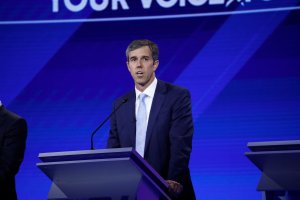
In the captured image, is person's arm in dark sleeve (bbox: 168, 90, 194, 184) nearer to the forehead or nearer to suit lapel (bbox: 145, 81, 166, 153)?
suit lapel (bbox: 145, 81, 166, 153)

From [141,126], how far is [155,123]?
0.12m

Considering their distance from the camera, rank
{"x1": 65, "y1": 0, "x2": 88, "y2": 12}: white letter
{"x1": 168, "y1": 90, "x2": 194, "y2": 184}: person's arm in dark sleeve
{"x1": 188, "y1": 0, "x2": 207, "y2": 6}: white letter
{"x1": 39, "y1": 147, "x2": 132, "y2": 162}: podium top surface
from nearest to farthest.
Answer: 1. {"x1": 39, "y1": 147, "x2": 132, "y2": 162}: podium top surface
2. {"x1": 168, "y1": 90, "x2": 194, "y2": 184}: person's arm in dark sleeve
3. {"x1": 188, "y1": 0, "x2": 207, "y2": 6}: white letter
4. {"x1": 65, "y1": 0, "x2": 88, "y2": 12}: white letter

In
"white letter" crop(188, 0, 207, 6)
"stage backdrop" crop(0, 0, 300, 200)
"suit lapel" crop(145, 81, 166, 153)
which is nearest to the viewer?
"suit lapel" crop(145, 81, 166, 153)

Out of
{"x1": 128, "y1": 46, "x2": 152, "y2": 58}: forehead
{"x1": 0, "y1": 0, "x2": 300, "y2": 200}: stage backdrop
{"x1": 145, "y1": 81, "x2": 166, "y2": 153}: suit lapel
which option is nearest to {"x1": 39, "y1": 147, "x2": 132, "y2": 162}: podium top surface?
{"x1": 145, "y1": 81, "x2": 166, "y2": 153}: suit lapel

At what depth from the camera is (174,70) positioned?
5219 mm

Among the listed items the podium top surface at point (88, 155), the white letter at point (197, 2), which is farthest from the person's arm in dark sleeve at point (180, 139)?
the white letter at point (197, 2)

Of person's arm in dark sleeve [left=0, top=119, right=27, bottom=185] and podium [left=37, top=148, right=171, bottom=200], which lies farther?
person's arm in dark sleeve [left=0, top=119, right=27, bottom=185]

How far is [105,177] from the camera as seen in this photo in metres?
2.91

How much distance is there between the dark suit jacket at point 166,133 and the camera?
3.54m

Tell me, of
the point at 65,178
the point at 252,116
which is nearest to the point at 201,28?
the point at 252,116

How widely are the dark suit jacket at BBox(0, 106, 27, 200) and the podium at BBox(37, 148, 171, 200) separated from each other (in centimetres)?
57

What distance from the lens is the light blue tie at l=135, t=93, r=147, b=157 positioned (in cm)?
373

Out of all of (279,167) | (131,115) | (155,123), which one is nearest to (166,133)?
(155,123)

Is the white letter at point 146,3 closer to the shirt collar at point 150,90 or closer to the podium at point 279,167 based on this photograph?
the shirt collar at point 150,90
